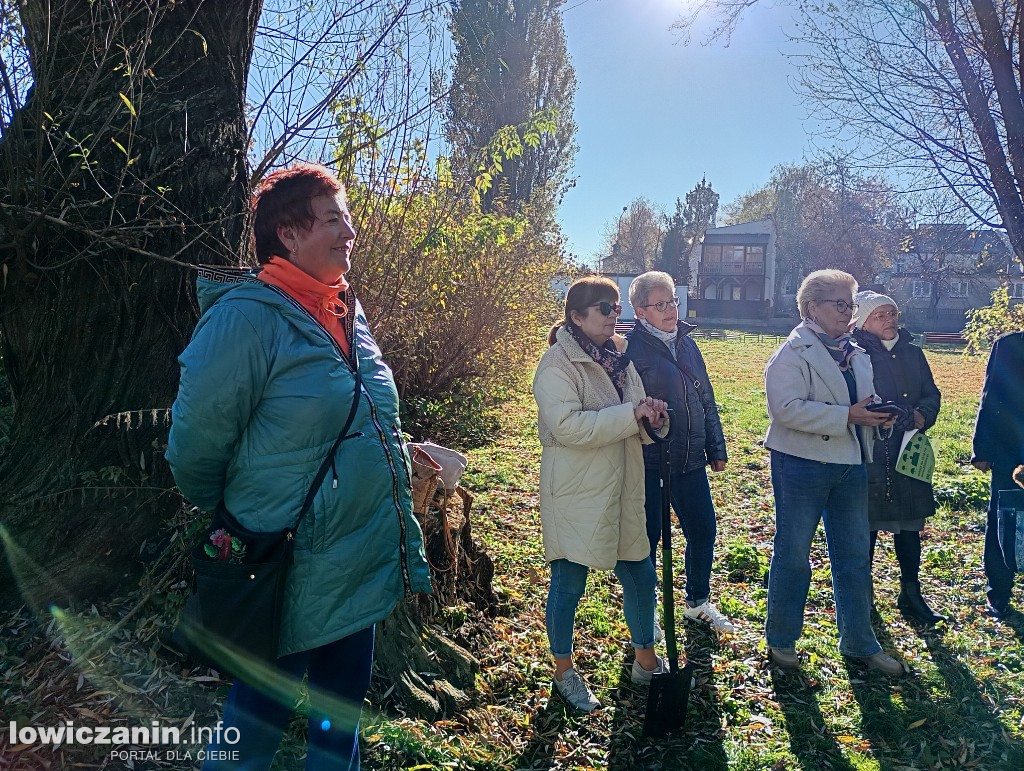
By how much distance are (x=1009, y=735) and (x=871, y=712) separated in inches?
22.5

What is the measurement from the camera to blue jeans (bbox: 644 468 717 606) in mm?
4051

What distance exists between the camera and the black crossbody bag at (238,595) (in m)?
1.88

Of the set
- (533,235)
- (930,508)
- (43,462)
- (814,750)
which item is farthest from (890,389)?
(533,235)

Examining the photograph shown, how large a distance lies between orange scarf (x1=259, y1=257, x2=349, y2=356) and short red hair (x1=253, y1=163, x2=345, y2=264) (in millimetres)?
59

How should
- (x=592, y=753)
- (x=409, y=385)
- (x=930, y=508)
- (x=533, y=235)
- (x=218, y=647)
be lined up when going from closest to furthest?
(x=218, y=647)
(x=592, y=753)
(x=930, y=508)
(x=409, y=385)
(x=533, y=235)

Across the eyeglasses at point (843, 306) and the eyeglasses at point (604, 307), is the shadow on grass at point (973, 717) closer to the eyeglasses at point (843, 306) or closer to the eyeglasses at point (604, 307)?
the eyeglasses at point (843, 306)

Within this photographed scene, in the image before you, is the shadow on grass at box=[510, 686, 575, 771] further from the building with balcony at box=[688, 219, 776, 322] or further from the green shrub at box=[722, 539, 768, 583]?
the building with balcony at box=[688, 219, 776, 322]

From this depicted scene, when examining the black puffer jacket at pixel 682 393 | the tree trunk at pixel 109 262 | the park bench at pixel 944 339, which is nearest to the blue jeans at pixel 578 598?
the black puffer jacket at pixel 682 393

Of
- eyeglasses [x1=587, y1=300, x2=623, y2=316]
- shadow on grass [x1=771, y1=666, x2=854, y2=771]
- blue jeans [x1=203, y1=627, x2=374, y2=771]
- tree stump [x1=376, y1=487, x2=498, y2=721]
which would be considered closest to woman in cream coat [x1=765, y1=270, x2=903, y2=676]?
shadow on grass [x1=771, y1=666, x2=854, y2=771]

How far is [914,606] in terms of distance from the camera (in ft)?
14.1

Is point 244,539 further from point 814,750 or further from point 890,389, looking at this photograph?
point 890,389

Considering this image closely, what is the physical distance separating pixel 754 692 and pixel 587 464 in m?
1.53

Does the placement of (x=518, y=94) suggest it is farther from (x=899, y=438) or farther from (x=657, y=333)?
(x=899, y=438)

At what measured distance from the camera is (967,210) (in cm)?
638
